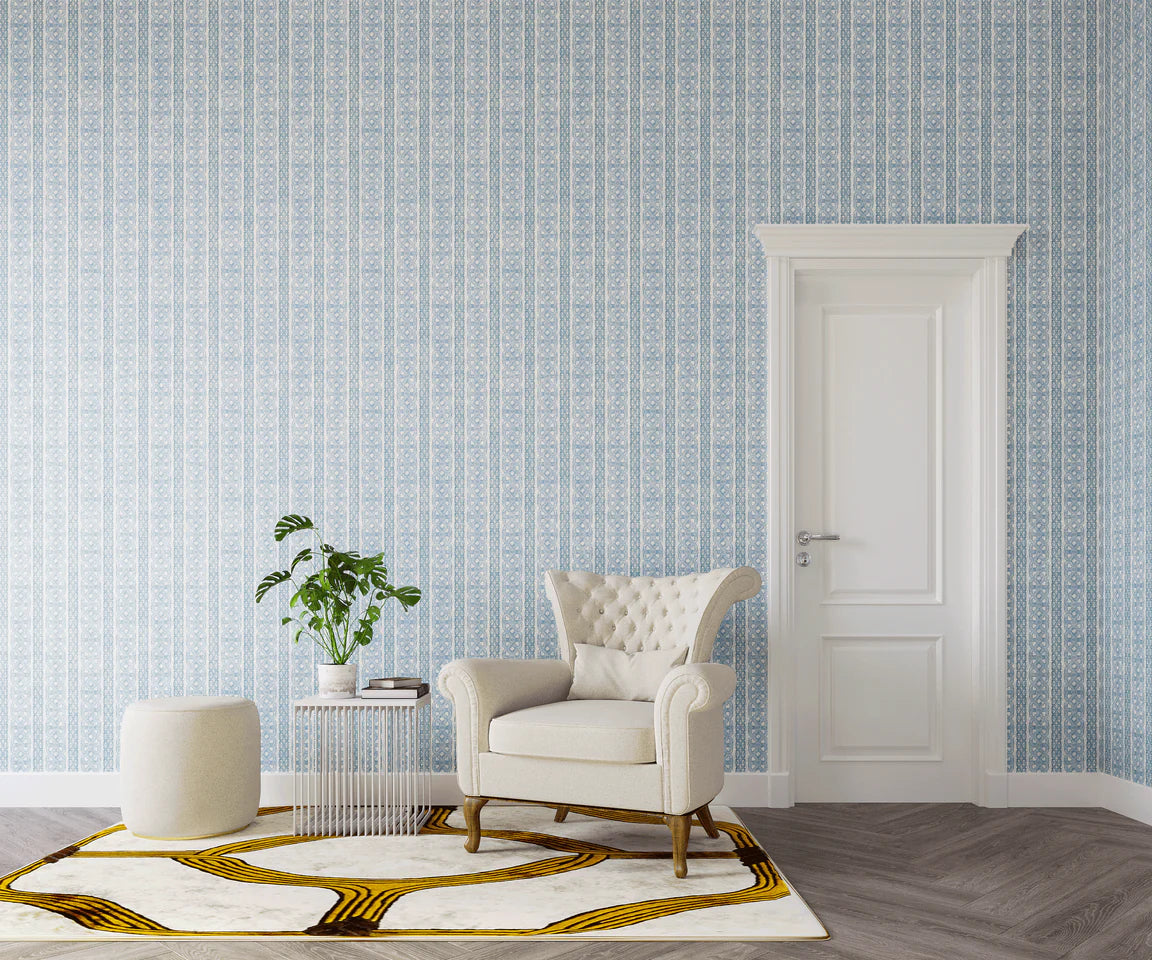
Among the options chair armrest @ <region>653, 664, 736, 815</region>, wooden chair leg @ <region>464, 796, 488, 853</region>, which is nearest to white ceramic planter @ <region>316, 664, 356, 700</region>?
wooden chair leg @ <region>464, 796, 488, 853</region>

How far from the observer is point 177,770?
3.38m

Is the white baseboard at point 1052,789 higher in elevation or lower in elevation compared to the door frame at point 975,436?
lower

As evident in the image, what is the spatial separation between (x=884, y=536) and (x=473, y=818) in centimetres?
215

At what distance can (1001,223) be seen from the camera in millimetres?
4105

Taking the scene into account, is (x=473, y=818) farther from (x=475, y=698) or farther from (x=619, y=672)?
(x=619, y=672)

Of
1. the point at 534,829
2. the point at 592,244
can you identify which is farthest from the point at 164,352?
the point at 534,829

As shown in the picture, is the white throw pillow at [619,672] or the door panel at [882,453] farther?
the door panel at [882,453]

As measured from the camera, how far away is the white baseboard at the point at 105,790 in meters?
3.97

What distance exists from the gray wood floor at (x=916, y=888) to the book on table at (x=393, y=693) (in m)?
1.16

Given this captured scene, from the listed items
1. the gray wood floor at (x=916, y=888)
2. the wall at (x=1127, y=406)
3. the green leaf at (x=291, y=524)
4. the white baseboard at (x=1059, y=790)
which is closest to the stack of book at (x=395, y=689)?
the green leaf at (x=291, y=524)

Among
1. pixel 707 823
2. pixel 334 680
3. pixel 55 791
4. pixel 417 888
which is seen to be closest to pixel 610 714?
pixel 707 823

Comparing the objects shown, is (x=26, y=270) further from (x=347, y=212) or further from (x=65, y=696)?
(x=65, y=696)

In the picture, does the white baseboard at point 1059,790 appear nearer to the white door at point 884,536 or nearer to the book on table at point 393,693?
the white door at point 884,536

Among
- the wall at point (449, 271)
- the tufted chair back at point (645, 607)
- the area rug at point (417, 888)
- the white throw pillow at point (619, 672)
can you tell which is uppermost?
the wall at point (449, 271)
